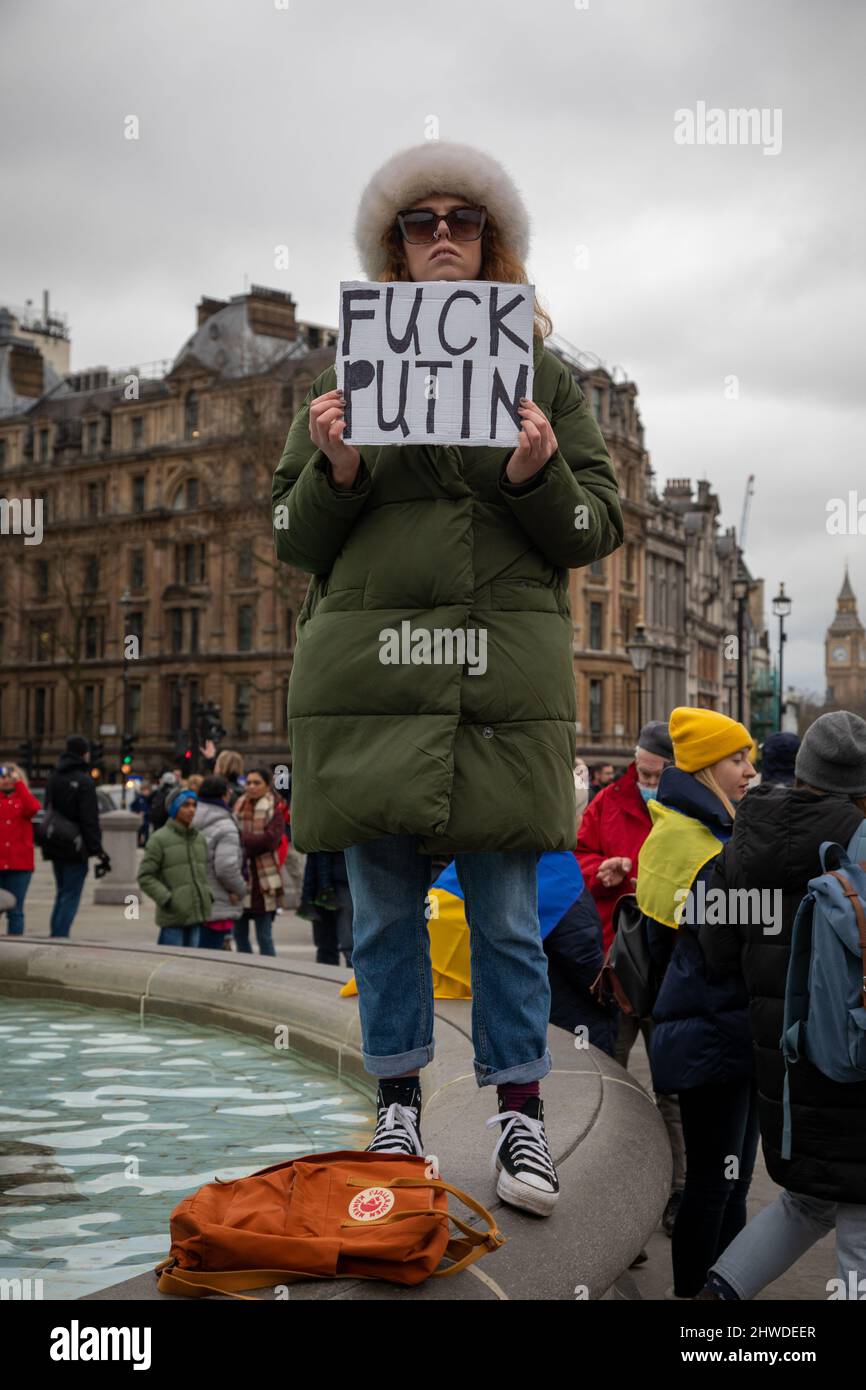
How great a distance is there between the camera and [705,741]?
535 cm

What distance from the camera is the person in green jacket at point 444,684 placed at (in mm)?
3475

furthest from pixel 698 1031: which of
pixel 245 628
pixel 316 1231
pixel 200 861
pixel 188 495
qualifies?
pixel 188 495

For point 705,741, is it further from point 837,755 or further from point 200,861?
point 200,861

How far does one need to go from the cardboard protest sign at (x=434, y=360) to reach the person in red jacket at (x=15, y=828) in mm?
11417

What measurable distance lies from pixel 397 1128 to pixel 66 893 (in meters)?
11.4

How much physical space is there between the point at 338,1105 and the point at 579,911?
118 centimetres

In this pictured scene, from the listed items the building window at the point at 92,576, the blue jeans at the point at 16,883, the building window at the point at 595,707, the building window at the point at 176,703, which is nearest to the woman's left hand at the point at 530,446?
the blue jeans at the point at 16,883

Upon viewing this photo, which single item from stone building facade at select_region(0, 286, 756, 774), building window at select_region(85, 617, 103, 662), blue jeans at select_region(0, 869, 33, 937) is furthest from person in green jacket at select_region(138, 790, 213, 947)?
building window at select_region(85, 617, 103, 662)

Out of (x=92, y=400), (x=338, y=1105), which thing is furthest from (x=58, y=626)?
(x=338, y=1105)

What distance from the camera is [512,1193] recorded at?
3447 mm

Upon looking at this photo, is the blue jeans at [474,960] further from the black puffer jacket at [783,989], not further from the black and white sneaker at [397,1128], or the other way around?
the black puffer jacket at [783,989]

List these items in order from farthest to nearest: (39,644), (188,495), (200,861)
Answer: (39,644) < (188,495) < (200,861)

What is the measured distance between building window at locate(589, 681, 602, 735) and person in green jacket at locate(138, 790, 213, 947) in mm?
58579
